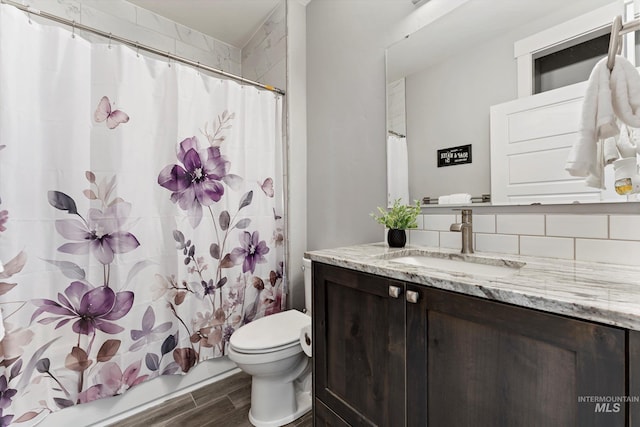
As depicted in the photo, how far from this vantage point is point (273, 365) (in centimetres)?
132

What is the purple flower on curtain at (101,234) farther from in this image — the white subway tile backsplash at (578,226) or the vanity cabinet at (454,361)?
the white subway tile backsplash at (578,226)

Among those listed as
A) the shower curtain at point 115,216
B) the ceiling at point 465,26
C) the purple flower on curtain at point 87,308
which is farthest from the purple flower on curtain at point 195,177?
the ceiling at point 465,26

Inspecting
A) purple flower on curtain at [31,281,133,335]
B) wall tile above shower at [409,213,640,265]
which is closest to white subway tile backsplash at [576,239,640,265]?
wall tile above shower at [409,213,640,265]

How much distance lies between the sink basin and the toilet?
2.10 ft

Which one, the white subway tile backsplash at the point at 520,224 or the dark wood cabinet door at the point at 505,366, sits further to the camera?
the white subway tile backsplash at the point at 520,224

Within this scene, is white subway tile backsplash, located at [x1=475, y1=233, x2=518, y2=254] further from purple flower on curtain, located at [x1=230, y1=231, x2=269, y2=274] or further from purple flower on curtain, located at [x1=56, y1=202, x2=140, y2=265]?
purple flower on curtain, located at [x1=56, y1=202, x2=140, y2=265]

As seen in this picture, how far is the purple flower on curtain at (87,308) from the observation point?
1.26 meters

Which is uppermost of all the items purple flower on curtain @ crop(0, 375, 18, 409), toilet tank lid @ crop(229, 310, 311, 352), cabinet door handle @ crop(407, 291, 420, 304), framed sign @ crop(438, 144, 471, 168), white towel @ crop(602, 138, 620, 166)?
framed sign @ crop(438, 144, 471, 168)

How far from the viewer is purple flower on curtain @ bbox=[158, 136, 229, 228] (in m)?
1.56

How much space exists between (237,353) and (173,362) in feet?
1.75

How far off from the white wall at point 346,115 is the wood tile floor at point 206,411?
987mm

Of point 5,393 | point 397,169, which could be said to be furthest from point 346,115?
point 5,393

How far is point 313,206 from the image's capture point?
6.54ft

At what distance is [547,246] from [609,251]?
15cm
